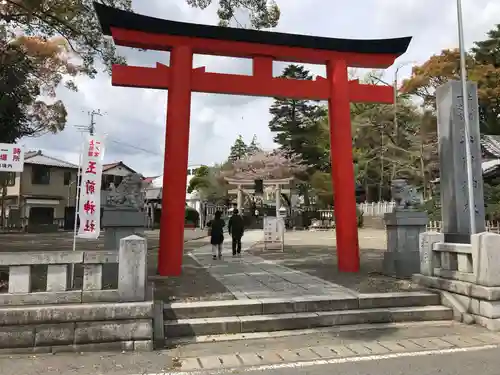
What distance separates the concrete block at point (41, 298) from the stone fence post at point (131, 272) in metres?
0.62

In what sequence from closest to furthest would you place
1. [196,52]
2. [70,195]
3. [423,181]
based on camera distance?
[196,52] < [423,181] < [70,195]

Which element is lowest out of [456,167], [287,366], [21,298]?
[287,366]

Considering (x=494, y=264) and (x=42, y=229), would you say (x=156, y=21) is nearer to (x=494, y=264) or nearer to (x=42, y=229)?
(x=494, y=264)

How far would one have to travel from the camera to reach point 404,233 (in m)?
9.89

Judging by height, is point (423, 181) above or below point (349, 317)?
above

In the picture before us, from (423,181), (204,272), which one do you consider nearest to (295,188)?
(423,181)

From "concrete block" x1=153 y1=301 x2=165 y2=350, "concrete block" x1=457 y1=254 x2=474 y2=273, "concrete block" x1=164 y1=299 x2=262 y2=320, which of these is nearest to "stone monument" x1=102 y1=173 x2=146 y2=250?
"concrete block" x1=164 y1=299 x2=262 y2=320

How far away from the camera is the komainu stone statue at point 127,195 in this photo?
29.0 feet

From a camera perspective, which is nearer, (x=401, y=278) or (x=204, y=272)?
(x=401, y=278)

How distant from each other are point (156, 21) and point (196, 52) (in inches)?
47.5

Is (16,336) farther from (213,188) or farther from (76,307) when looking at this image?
(213,188)

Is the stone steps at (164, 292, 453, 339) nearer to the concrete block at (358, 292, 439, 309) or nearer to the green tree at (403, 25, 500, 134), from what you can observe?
the concrete block at (358, 292, 439, 309)

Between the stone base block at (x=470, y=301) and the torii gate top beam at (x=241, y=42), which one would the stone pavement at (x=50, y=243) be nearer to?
the torii gate top beam at (x=241, y=42)

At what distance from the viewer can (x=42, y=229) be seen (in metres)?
35.6
